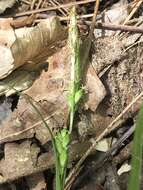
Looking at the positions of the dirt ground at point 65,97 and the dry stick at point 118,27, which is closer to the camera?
the dirt ground at point 65,97

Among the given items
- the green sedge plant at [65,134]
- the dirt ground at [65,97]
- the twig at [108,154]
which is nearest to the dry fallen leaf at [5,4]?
the dirt ground at [65,97]

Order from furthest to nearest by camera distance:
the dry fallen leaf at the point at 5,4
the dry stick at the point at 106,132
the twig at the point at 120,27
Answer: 1. the dry fallen leaf at the point at 5,4
2. the twig at the point at 120,27
3. the dry stick at the point at 106,132

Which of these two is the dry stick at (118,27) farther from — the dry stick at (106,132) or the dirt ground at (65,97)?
the dry stick at (106,132)

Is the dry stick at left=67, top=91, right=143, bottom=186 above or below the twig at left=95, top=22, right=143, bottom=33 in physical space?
below

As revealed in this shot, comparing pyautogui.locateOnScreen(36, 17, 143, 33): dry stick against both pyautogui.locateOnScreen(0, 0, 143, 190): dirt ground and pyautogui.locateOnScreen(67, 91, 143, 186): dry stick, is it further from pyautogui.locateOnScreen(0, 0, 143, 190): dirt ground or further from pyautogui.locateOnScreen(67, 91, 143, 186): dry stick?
pyautogui.locateOnScreen(67, 91, 143, 186): dry stick

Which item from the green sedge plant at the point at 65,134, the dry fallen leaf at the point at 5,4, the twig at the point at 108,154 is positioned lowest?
the twig at the point at 108,154

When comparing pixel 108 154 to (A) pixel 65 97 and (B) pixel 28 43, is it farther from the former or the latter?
(B) pixel 28 43

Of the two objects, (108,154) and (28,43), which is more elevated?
(28,43)

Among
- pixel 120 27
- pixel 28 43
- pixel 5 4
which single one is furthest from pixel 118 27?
pixel 5 4

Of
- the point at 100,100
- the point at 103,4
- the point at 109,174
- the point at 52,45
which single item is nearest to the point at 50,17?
the point at 52,45

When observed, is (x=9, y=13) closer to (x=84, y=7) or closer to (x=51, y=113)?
(x=84, y=7)

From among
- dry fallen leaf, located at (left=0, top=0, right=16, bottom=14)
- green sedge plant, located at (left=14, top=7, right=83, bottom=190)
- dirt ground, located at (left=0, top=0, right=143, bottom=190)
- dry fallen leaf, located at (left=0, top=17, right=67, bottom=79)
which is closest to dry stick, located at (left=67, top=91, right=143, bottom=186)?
dirt ground, located at (left=0, top=0, right=143, bottom=190)

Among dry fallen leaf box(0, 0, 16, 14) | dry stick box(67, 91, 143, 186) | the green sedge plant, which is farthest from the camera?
dry fallen leaf box(0, 0, 16, 14)
